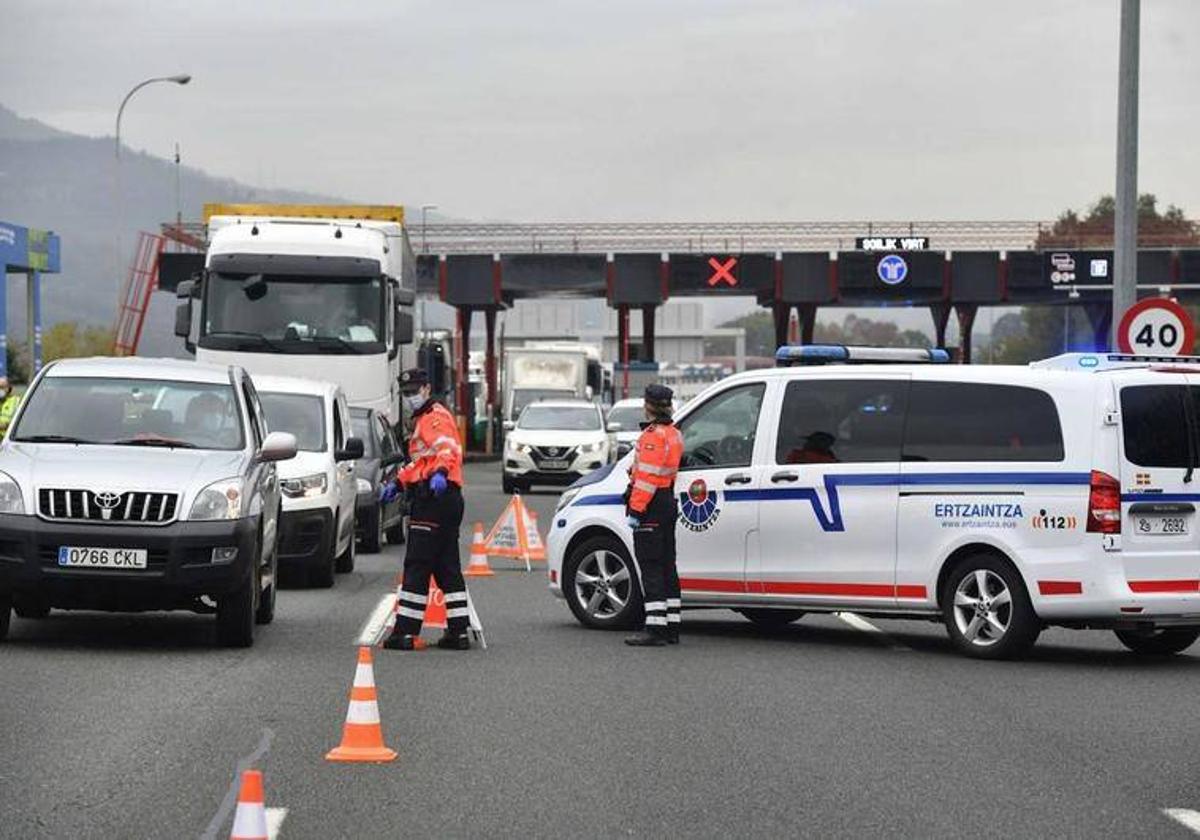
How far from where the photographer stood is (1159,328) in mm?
21484

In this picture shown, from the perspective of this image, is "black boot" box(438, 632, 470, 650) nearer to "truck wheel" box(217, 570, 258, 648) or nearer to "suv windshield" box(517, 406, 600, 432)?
"truck wheel" box(217, 570, 258, 648)

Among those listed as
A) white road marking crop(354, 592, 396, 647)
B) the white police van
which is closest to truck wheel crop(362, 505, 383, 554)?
white road marking crop(354, 592, 396, 647)

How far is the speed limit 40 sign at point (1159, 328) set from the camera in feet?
70.2

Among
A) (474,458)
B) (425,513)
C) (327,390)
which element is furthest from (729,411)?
(474,458)

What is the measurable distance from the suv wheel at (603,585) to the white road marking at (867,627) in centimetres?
159

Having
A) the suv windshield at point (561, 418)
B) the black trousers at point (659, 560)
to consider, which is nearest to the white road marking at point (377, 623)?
the black trousers at point (659, 560)

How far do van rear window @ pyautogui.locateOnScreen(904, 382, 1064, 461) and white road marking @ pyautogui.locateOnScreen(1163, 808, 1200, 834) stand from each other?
5.90m

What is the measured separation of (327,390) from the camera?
22625 mm

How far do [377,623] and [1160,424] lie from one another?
5.84m

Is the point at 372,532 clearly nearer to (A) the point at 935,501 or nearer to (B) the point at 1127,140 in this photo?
(B) the point at 1127,140

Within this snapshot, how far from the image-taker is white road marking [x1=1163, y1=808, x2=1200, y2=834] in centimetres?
864

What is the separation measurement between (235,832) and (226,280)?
23164 mm

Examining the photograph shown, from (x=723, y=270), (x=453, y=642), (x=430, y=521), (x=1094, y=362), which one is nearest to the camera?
(x=1094, y=362)

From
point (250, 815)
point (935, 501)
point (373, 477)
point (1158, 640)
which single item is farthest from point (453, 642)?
point (373, 477)
